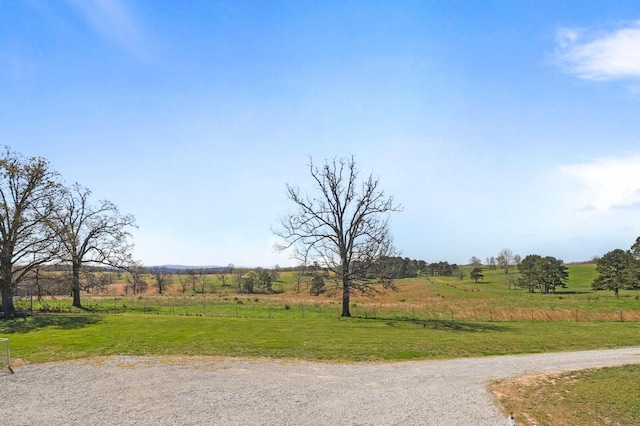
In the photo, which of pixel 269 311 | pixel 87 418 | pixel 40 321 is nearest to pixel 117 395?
pixel 87 418

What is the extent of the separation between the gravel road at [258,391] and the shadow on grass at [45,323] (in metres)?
11.5

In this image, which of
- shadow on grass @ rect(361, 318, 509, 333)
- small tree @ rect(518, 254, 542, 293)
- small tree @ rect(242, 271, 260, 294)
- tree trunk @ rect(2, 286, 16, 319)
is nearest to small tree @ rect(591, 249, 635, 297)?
small tree @ rect(518, 254, 542, 293)

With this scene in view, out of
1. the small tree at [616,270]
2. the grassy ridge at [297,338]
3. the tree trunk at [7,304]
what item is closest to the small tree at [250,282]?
the tree trunk at [7,304]

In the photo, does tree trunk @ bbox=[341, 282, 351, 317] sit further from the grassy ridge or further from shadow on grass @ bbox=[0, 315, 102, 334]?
shadow on grass @ bbox=[0, 315, 102, 334]

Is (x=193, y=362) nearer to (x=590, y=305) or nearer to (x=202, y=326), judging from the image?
(x=202, y=326)

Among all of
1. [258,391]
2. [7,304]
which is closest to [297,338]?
[258,391]

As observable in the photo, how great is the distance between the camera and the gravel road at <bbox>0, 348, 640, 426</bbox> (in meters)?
13.2

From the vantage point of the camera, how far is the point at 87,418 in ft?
42.8

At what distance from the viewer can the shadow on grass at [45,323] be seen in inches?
1146

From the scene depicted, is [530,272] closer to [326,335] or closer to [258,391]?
[326,335]

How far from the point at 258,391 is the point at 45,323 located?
23843 millimetres

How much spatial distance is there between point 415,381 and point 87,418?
1162 cm

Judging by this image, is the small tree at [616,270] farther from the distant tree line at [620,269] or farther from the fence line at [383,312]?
the fence line at [383,312]

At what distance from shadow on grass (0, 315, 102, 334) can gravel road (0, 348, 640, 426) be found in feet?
37.6
